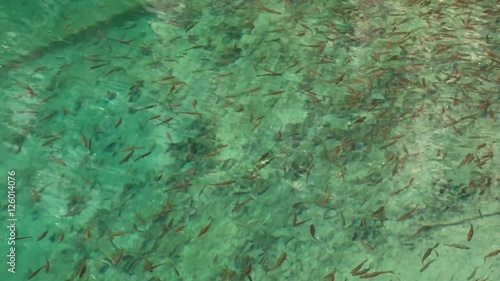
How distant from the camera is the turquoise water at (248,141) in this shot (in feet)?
9.46

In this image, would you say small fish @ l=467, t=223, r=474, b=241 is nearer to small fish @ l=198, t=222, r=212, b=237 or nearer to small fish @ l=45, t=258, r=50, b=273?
small fish @ l=198, t=222, r=212, b=237

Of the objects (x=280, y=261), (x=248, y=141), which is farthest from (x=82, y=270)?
(x=248, y=141)

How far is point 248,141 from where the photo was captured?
10.7 feet

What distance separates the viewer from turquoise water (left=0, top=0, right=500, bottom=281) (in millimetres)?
2883

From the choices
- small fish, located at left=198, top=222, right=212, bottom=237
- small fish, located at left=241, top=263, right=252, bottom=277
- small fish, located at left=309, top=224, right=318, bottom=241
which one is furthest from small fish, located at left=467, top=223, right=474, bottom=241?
small fish, located at left=198, top=222, right=212, bottom=237

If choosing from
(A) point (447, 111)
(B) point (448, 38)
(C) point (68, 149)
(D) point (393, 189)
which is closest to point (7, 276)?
(C) point (68, 149)

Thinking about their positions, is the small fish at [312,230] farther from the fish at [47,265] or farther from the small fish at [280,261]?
the fish at [47,265]

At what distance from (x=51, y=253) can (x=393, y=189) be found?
1.68 m

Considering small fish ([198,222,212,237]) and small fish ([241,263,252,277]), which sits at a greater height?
small fish ([198,222,212,237])

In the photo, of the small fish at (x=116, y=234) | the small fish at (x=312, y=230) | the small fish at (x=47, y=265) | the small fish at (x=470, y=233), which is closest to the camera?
the small fish at (x=47, y=265)

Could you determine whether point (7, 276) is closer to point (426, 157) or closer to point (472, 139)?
point (426, 157)

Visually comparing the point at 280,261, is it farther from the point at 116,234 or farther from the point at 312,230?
the point at 116,234

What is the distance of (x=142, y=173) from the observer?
120 inches

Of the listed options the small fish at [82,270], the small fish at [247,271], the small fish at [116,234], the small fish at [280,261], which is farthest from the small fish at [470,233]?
the small fish at [82,270]
